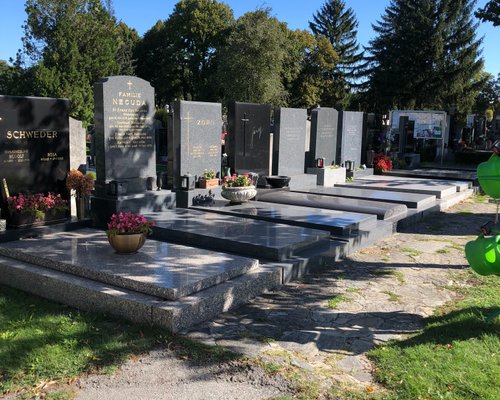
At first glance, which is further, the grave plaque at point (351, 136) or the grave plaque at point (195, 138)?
the grave plaque at point (351, 136)

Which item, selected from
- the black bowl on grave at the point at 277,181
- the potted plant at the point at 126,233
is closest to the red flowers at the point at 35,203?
the potted plant at the point at 126,233

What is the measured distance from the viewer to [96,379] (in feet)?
A: 13.3

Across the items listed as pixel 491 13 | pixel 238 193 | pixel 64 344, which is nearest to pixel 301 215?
pixel 238 193

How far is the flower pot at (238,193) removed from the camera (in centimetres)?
1022

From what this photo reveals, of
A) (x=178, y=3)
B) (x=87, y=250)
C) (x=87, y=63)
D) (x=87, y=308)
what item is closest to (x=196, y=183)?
(x=87, y=250)

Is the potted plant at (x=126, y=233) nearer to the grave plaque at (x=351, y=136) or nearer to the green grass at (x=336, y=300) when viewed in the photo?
the green grass at (x=336, y=300)

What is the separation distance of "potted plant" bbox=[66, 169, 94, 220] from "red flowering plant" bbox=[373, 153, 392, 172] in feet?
39.8

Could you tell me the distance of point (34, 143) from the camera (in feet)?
26.2

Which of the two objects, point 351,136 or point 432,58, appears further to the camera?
point 432,58

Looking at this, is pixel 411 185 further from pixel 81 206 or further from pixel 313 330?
pixel 313 330

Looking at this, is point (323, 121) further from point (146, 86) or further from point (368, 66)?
point (368, 66)

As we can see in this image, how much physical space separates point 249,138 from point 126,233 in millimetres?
6716

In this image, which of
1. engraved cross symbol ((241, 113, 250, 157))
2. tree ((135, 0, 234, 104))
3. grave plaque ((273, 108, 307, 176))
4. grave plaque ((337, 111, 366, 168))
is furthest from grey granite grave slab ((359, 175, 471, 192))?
tree ((135, 0, 234, 104))

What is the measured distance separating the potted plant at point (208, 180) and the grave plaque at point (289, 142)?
2780 mm
